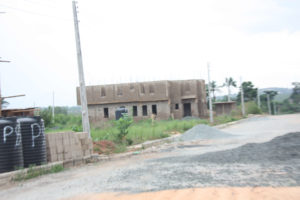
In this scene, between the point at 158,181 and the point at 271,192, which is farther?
the point at 158,181

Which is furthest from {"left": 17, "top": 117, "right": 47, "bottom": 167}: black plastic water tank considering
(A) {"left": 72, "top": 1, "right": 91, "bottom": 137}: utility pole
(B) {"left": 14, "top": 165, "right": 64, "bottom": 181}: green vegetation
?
(A) {"left": 72, "top": 1, "right": 91, "bottom": 137}: utility pole

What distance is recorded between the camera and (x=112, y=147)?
13.4 meters

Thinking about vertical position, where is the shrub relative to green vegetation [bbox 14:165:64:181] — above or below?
above

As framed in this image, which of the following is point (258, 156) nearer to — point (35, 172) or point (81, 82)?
point (35, 172)

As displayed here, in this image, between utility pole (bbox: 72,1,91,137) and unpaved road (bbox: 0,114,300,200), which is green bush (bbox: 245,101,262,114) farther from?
unpaved road (bbox: 0,114,300,200)

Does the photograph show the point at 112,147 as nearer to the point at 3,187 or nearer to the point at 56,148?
the point at 56,148

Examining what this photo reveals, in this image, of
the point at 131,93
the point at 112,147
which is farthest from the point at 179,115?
the point at 112,147

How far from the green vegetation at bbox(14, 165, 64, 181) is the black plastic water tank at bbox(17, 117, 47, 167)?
11.8 inches

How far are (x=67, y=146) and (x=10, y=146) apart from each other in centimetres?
213

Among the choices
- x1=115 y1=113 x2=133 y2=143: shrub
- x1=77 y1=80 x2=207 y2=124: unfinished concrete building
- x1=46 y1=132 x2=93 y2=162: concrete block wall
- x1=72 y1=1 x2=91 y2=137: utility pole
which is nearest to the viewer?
x1=46 y1=132 x2=93 y2=162: concrete block wall

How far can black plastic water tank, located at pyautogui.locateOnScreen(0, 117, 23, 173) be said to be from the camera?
8531mm

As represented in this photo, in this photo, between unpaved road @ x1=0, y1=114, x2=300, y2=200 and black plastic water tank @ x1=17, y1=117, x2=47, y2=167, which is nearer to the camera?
unpaved road @ x1=0, y1=114, x2=300, y2=200

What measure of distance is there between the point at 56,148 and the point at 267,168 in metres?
6.30

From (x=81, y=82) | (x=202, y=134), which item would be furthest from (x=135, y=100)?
(x=81, y=82)
